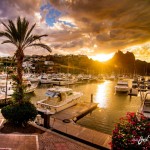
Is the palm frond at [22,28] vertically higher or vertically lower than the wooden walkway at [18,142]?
higher

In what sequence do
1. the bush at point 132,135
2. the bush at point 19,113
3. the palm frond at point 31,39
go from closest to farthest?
1. the bush at point 132,135
2. the bush at point 19,113
3. the palm frond at point 31,39

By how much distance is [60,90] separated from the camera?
22516mm

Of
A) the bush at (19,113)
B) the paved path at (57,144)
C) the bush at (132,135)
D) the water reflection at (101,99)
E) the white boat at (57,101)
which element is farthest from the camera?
the water reflection at (101,99)

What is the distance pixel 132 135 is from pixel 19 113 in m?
7.70

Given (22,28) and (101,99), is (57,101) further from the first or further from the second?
(101,99)

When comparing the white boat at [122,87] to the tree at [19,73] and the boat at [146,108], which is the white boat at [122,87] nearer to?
the boat at [146,108]

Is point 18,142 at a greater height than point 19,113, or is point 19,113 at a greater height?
point 19,113

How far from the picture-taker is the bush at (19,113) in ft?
37.7

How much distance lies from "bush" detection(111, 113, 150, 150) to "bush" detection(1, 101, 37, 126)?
6.62 meters

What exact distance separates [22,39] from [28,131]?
6870 millimetres

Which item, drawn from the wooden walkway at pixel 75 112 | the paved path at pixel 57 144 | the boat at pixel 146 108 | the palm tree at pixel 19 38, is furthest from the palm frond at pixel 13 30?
the boat at pixel 146 108

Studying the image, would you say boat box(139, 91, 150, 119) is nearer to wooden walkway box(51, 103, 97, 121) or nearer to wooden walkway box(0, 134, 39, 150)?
wooden walkway box(51, 103, 97, 121)

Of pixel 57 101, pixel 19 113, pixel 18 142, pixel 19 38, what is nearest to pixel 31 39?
pixel 19 38

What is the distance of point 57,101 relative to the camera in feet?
72.3
